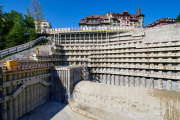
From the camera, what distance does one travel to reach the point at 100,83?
1575cm

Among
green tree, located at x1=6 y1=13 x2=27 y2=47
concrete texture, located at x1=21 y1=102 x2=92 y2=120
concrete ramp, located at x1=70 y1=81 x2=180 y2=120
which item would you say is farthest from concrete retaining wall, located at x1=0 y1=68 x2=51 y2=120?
green tree, located at x1=6 y1=13 x2=27 y2=47

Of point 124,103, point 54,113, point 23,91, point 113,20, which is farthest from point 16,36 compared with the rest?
point 113,20

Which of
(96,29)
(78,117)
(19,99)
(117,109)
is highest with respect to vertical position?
(96,29)

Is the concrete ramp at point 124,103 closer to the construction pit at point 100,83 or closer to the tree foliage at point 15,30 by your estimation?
the construction pit at point 100,83

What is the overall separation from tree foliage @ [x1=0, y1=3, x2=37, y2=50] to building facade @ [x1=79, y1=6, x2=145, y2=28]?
2824cm

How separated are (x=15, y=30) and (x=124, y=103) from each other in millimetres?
30818

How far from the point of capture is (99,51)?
23781 millimetres

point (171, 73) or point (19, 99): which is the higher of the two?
point (171, 73)

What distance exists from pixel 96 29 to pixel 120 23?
33.6 metres

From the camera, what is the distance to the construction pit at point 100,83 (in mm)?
10891

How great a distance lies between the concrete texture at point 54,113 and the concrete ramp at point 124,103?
835mm

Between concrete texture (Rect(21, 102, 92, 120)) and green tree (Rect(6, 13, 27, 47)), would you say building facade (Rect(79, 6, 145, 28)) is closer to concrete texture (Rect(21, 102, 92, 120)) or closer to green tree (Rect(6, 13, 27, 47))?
green tree (Rect(6, 13, 27, 47))

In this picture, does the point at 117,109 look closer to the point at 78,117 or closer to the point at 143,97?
the point at 143,97

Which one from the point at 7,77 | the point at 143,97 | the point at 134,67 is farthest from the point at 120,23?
the point at 7,77
